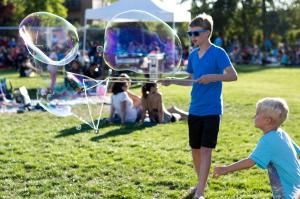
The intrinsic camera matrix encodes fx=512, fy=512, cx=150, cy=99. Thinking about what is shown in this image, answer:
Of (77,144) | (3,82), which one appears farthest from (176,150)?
(3,82)

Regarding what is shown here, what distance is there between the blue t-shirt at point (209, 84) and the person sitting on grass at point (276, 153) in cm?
123

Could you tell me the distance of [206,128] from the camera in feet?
16.0

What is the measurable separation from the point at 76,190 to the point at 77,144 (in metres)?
2.37

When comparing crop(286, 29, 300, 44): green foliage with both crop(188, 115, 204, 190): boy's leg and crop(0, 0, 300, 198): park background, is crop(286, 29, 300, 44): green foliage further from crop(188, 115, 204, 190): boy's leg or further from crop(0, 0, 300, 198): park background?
crop(188, 115, 204, 190): boy's leg

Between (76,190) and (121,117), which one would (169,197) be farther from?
(121,117)

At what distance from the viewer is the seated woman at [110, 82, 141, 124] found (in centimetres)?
967

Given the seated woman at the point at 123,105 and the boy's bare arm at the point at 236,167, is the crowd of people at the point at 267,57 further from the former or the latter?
the boy's bare arm at the point at 236,167

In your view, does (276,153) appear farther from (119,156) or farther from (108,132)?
(108,132)

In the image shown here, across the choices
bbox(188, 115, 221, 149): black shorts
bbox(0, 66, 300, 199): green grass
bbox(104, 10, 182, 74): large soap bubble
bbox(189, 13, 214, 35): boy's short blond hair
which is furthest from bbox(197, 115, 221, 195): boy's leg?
bbox(104, 10, 182, 74): large soap bubble

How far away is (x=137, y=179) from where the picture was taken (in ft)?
18.9

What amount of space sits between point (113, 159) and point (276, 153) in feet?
11.5

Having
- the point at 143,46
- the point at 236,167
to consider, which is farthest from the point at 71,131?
the point at 236,167

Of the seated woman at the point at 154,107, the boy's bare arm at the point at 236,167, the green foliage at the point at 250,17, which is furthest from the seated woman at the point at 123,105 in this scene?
the green foliage at the point at 250,17

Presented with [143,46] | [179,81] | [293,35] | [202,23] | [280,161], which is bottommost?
[280,161]
